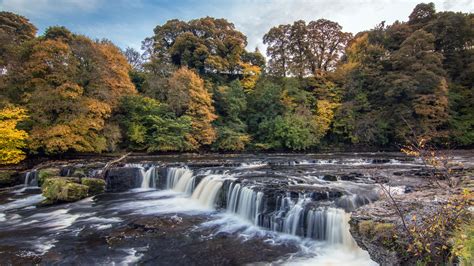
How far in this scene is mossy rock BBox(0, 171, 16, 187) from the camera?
14.4 m

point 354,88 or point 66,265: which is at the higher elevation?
point 354,88

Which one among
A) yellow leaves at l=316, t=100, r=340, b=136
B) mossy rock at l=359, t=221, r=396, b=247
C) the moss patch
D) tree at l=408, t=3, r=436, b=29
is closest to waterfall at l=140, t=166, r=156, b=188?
mossy rock at l=359, t=221, r=396, b=247

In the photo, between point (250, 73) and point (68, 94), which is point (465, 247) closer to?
point (68, 94)

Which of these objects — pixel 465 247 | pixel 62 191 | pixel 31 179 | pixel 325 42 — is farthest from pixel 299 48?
pixel 465 247

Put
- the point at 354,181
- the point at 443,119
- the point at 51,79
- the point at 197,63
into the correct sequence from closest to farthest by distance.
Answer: the point at 354,181 → the point at 51,79 → the point at 443,119 → the point at 197,63

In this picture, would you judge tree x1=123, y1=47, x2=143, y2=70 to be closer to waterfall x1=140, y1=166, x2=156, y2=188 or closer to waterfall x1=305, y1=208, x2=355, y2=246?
waterfall x1=140, y1=166, x2=156, y2=188

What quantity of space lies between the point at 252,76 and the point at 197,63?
6.13 metres

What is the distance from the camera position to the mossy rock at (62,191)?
11492mm

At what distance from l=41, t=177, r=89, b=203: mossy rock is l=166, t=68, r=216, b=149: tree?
1175 centimetres

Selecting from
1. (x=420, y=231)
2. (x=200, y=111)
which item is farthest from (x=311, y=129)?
(x=420, y=231)

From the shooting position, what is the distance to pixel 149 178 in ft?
48.5

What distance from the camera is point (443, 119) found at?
22.9 m

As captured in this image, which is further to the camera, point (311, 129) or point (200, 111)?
point (311, 129)

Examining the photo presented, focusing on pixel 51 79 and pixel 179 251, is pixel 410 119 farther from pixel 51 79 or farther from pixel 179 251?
pixel 51 79
